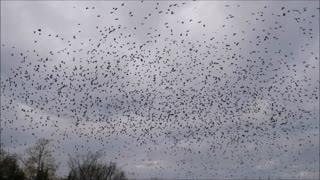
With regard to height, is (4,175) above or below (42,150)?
below

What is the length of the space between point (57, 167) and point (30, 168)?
20.3 feet

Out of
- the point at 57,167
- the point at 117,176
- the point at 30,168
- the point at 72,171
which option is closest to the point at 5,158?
the point at 30,168

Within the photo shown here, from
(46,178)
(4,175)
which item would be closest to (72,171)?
(46,178)

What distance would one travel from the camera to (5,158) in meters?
85.9

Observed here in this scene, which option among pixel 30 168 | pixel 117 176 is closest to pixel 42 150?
pixel 30 168

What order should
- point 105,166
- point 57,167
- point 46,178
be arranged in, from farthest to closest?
point 105,166
point 57,167
point 46,178

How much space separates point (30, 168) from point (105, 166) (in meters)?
29.7

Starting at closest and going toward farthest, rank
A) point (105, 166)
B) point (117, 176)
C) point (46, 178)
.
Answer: point (46, 178), point (105, 166), point (117, 176)

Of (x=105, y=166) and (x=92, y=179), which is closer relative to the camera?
(x=92, y=179)

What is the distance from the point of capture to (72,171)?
103562mm

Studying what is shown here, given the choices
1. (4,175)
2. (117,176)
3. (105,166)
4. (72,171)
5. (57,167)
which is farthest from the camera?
(117,176)

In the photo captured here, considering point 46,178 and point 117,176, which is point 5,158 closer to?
point 46,178

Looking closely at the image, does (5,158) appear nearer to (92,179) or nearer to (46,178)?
(46,178)

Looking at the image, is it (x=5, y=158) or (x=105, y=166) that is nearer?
(x=5, y=158)
